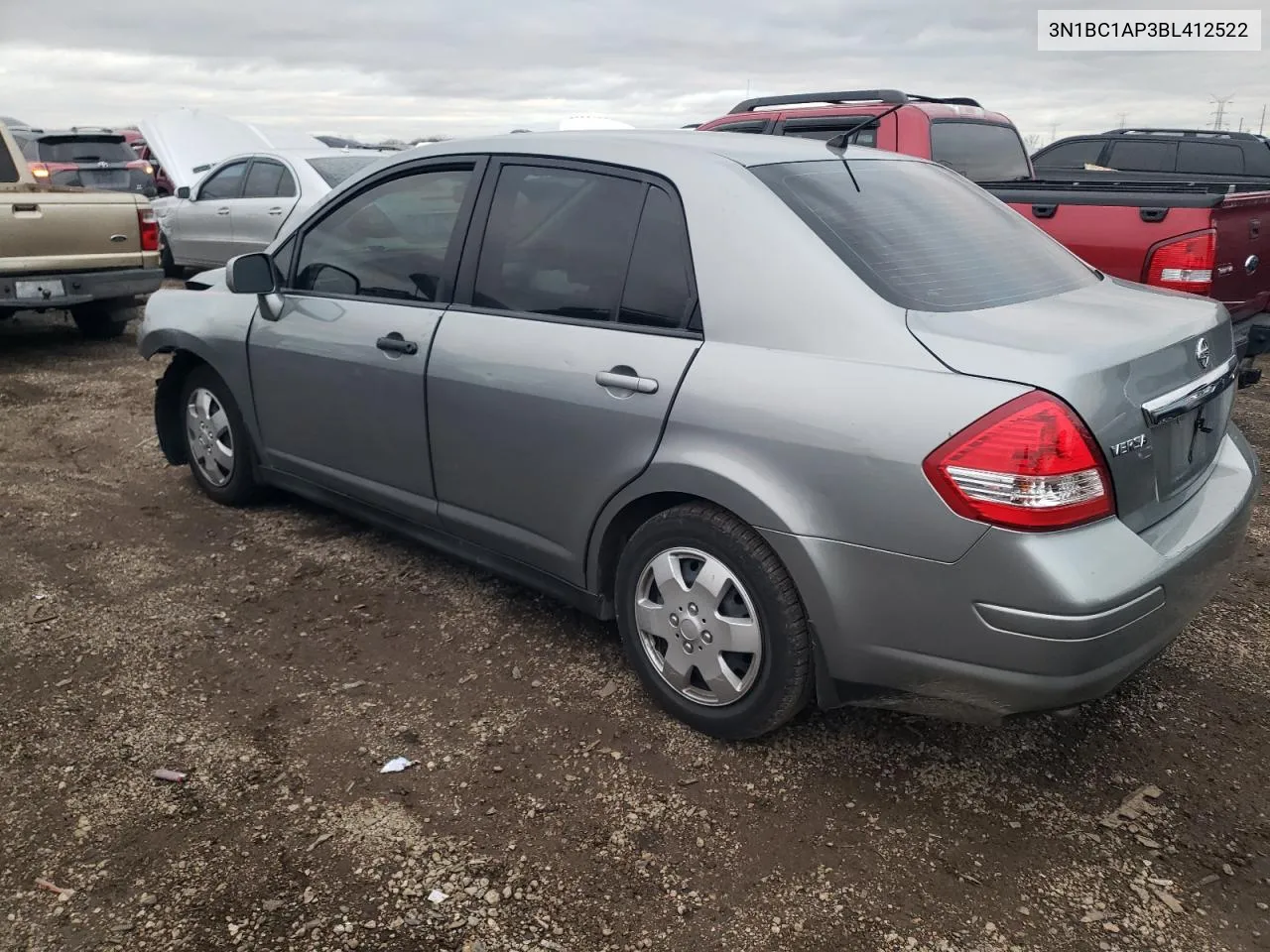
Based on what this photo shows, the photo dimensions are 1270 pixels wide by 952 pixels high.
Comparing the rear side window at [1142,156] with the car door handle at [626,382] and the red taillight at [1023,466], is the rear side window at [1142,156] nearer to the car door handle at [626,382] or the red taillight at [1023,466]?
the car door handle at [626,382]

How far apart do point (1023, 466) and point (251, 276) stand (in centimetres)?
317

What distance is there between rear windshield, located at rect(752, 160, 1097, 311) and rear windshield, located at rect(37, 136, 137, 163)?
591 inches

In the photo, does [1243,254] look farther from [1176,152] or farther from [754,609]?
[1176,152]

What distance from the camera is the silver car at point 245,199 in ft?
34.0

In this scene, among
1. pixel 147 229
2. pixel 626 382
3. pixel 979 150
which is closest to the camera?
pixel 626 382

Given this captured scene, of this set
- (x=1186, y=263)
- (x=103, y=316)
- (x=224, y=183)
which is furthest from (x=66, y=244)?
(x=1186, y=263)

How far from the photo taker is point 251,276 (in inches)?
165

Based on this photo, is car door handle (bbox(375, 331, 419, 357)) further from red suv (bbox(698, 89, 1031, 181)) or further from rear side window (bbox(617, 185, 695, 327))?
red suv (bbox(698, 89, 1031, 181))

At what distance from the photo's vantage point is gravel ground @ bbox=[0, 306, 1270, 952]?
239 centimetres

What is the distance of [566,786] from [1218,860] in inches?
66.0

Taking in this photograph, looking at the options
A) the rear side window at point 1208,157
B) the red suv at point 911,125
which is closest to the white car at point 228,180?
the red suv at point 911,125

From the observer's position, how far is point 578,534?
10.7 ft

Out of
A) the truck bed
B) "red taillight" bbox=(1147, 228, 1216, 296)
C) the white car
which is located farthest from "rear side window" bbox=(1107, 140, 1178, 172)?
→ the white car

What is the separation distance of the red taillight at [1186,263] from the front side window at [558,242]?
3442mm
